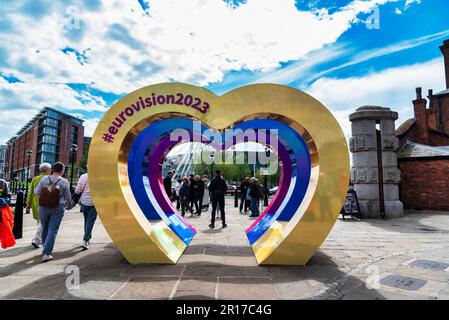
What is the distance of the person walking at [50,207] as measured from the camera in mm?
4848

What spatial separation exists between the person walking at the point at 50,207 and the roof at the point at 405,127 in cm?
1716

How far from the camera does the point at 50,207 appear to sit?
4.93 metres

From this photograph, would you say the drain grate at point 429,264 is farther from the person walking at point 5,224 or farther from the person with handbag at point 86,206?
the person walking at point 5,224

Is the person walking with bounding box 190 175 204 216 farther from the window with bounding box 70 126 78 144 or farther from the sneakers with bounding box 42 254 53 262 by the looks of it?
the window with bounding box 70 126 78 144

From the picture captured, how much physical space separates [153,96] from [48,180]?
254 cm

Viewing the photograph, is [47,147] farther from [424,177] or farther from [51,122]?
[424,177]

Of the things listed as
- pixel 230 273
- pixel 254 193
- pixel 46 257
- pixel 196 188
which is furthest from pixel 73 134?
pixel 230 273

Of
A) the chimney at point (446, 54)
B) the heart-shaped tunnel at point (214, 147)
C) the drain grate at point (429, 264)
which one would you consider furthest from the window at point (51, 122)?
the drain grate at point (429, 264)

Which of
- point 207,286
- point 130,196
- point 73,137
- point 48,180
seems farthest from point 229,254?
point 73,137

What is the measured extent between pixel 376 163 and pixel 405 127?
8.12 meters

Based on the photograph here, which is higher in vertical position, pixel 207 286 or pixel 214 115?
pixel 214 115

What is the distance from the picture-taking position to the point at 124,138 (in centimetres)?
473
